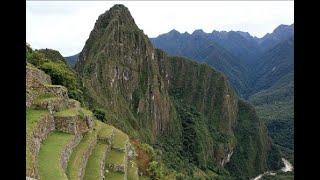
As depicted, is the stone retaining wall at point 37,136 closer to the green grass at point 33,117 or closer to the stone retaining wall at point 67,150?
the green grass at point 33,117

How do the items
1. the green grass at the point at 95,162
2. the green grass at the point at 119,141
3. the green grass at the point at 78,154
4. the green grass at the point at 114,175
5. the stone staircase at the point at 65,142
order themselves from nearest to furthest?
the stone staircase at the point at 65,142 → the green grass at the point at 78,154 → the green grass at the point at 95,162 → the green grass at the point at 114,175 → the green grass at the point at 119,141

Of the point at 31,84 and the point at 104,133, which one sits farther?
the point at 104,133

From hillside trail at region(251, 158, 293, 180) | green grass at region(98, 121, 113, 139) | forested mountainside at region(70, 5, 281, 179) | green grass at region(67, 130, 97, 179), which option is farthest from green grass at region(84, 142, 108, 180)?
hillside trail at region(251, 158, 293, 180)


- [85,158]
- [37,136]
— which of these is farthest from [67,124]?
[37,136]

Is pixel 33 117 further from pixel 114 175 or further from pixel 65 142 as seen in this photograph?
pixel 114 175

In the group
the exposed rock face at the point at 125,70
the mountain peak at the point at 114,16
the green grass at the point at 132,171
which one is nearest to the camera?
the green grass at the point at 132,171

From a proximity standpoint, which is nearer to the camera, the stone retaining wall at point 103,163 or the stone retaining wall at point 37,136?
the stone retaining wall at point 37,136

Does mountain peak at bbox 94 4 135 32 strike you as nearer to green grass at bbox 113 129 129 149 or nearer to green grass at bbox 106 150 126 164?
green grass at bbox 113 129 129 149

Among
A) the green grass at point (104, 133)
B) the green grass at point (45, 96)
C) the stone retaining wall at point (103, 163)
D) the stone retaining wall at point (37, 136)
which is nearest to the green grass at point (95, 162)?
the stone retaining wall at point (103, 163)
